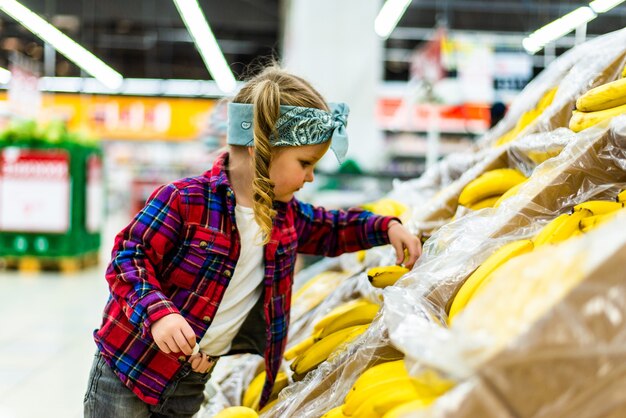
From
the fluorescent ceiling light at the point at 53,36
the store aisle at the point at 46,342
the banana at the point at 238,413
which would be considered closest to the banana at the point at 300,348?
the banana at the point at 238,413

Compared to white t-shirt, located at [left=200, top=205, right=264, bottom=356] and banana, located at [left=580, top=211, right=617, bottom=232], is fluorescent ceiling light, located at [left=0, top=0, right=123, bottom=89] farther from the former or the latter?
banana, located at [left=580, top=211, right=617, bottom=232]

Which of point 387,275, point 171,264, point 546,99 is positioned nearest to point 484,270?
point 387,275

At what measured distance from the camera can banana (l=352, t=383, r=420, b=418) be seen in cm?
115

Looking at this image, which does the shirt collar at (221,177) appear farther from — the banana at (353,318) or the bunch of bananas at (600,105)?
the bunch of bananas at (600,105)

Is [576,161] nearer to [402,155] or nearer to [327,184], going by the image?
[327,184]

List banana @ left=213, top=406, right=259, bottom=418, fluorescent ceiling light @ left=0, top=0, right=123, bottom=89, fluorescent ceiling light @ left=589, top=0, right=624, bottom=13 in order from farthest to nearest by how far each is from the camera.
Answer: fluorescent ceiling light @ left=589, top=0, right=624, bottom=13, fluorescent ceiling light @ left=0, top=0, right=123, bottom=89, banana @ left=213, top=406, right=259, bottom=418

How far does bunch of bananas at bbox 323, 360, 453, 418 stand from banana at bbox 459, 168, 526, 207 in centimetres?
82

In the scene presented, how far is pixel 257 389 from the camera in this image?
2.21 metres

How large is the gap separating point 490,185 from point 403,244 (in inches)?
13.7

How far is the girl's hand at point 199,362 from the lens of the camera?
166cm

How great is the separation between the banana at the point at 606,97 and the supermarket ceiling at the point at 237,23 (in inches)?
503

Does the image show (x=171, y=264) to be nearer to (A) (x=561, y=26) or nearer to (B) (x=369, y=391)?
(B) (x=369, y=391)

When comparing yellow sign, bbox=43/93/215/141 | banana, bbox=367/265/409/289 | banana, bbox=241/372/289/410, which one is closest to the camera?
banana, bbox=367/265/409/289

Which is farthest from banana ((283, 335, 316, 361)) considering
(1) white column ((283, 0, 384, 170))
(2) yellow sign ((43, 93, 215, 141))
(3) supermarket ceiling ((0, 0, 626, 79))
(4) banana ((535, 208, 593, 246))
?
(2) yellow sign ((43, 93, 215, 141))
